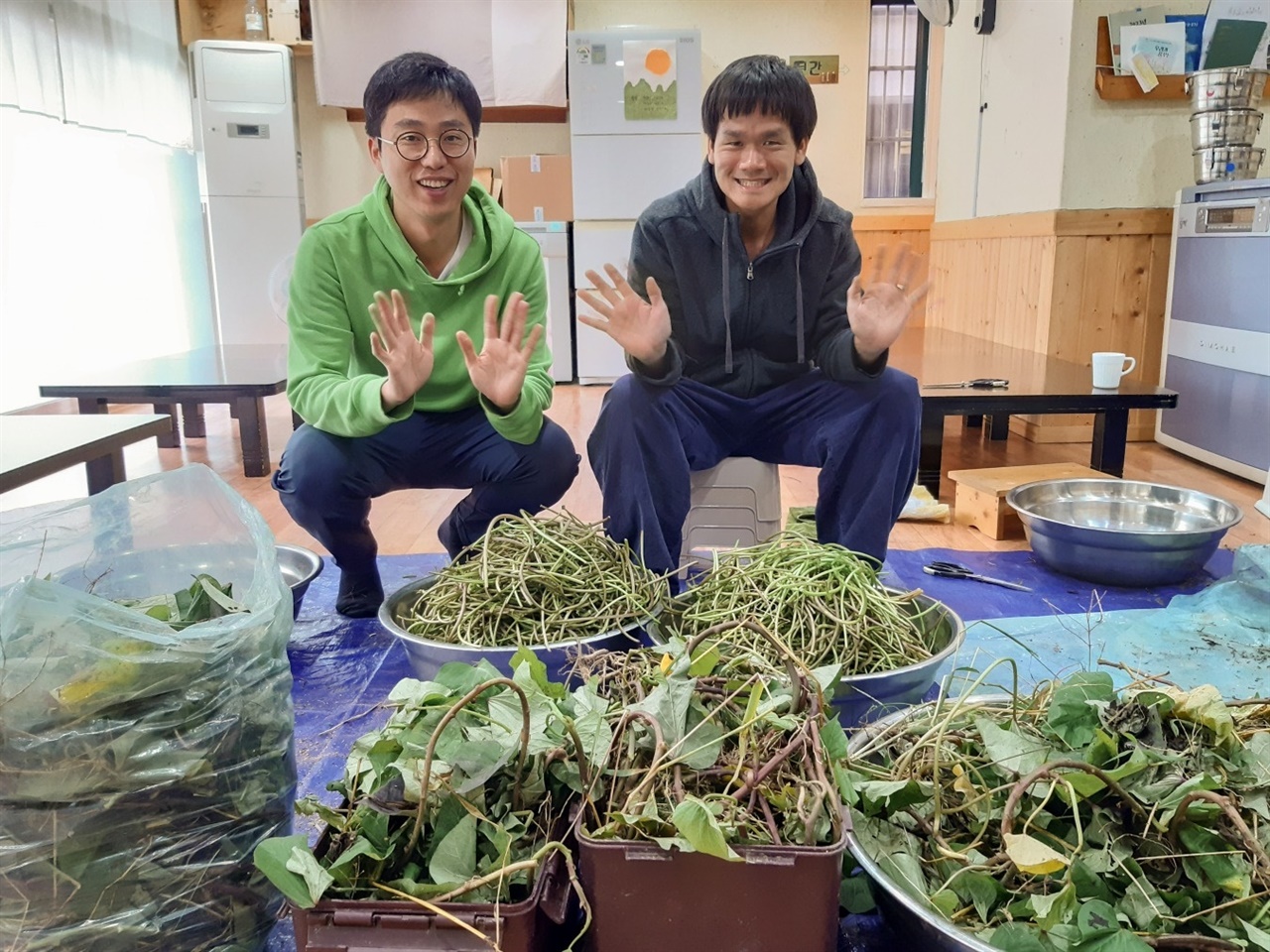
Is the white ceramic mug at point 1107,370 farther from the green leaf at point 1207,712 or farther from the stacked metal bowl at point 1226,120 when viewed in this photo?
the green leaf at point 1207,712

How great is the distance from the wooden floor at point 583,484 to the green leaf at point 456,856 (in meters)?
1.08

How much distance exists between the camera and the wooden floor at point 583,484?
7.98ft

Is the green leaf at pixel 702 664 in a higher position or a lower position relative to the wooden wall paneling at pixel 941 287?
lower

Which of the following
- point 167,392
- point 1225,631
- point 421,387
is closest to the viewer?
Result: point 1225,631

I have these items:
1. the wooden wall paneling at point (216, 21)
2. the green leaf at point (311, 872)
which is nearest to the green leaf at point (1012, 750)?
the green leaf at point (311, 872)

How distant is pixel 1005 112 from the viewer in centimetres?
411

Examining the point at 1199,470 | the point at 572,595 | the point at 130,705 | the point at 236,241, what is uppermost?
the point at 236,241

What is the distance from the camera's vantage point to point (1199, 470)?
321 centimetres

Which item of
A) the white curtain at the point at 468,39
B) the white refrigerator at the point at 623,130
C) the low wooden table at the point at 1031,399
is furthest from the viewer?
the white curtain at the point at 468,39

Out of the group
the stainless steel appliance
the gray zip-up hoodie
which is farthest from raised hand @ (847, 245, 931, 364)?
the stainless steel appliance

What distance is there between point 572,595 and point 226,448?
2.95 metres

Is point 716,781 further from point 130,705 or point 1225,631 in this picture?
point 1225,631

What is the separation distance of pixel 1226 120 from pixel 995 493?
5.90ft

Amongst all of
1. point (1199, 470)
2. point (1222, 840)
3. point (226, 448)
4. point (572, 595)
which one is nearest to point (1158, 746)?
point (1222, 840)
